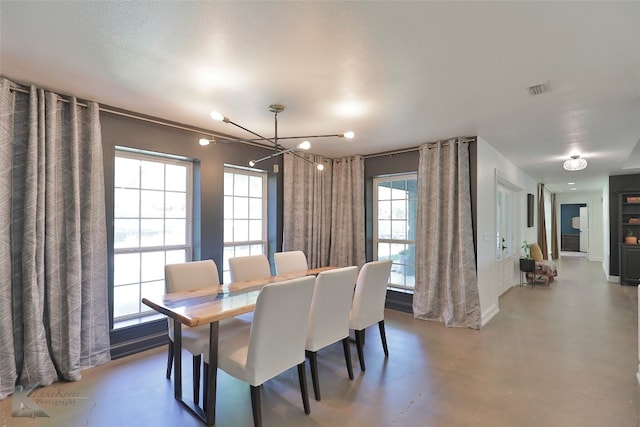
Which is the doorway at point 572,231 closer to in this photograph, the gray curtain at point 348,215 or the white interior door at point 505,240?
the white interior door at point 505,240

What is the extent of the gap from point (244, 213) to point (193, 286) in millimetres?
1655

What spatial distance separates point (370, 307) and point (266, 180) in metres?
2.49

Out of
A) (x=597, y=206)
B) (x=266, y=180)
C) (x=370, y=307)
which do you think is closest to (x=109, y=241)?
(x=266, y=180)

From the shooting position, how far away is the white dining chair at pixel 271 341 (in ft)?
6.23

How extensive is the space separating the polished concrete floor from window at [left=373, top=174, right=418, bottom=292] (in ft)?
3.88

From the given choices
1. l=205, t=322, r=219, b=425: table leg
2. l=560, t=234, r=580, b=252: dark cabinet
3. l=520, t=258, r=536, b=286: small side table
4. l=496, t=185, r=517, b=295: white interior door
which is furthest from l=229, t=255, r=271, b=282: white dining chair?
l=560, t=234, r=580, b=252: dark cabinet

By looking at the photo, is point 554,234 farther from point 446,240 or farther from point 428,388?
point 428,388

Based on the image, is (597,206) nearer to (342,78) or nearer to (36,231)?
(342,78)

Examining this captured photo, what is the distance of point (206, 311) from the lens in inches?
81.7

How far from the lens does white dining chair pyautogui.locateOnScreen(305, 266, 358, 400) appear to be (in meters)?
2.38

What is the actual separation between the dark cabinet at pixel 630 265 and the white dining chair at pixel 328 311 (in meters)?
7.11

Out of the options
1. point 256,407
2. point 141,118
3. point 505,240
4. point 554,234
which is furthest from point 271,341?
point 554,234

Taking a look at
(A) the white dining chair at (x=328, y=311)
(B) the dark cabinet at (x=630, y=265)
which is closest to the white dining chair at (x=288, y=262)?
(A) the white dining chair at (x=328, y=311)

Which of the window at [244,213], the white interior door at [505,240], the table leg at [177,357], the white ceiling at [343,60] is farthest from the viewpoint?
the white interior door at [505,240]
